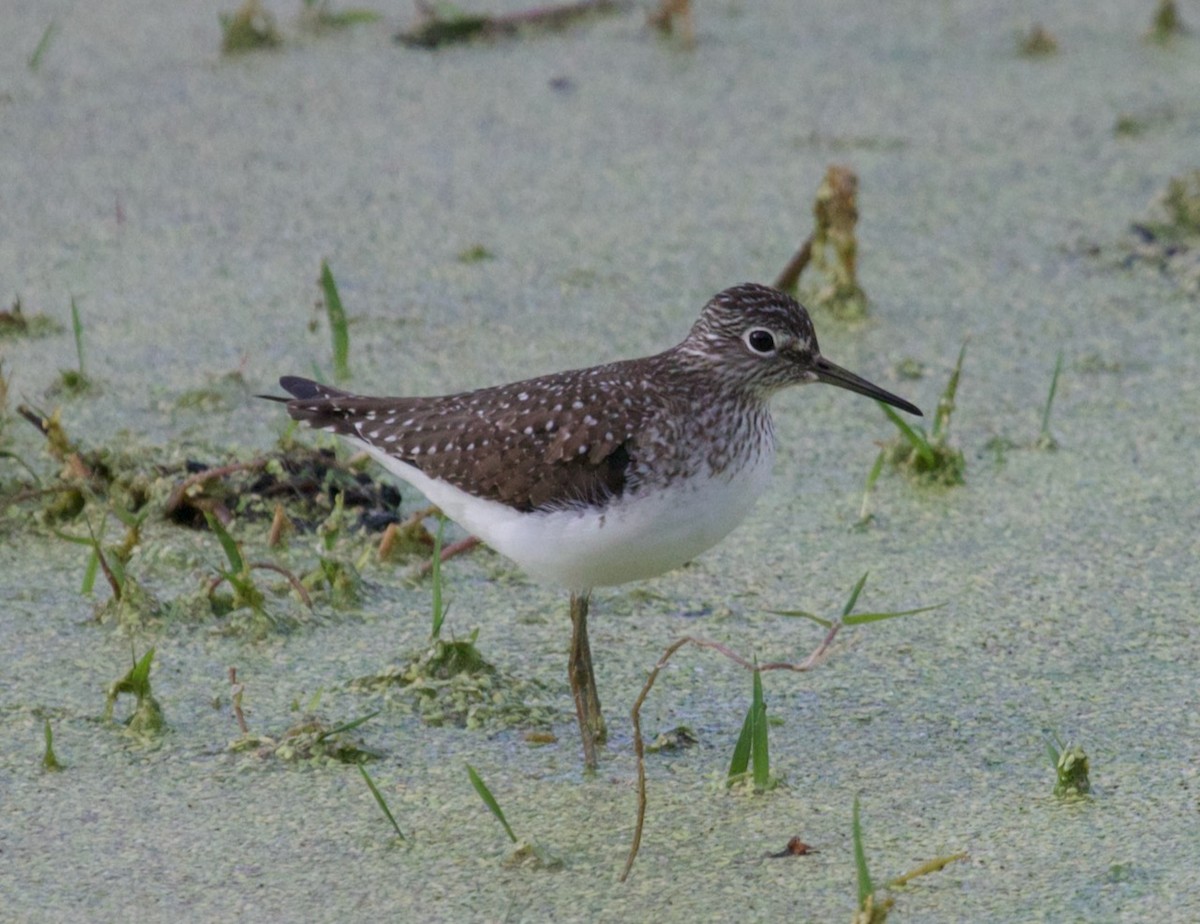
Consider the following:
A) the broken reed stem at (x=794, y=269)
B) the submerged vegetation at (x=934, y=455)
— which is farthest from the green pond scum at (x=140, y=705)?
the broken reed stem at (x=794, y=269)

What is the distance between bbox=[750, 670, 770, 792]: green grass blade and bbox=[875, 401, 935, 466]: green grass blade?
1.05 meters

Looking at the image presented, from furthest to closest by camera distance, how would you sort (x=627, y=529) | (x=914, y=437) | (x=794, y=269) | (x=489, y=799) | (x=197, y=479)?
(x=794, y=269), (x=914, y=437), (x=197, y=479), (x=627, y=529), (x=489, y=799)

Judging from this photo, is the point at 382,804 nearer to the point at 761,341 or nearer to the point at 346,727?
the point at 346,727

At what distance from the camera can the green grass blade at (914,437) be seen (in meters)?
3.78

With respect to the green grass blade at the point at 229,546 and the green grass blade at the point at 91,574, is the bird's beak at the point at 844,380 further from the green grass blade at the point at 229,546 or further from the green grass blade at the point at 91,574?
the green grass blade at the point at 91,574

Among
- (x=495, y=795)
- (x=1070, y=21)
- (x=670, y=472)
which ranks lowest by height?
(x=495, y=795)

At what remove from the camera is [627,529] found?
9.70ft

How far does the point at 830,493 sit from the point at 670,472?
113 cm

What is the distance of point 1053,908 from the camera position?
100 inches

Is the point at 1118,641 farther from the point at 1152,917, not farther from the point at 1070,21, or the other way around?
the point at 1070,21

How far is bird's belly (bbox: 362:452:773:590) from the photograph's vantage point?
9.72 ft

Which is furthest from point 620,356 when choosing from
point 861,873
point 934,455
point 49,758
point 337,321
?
point 861,873

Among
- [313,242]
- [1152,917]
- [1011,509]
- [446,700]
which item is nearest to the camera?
[1152,917]

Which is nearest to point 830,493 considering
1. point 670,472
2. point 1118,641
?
point 1118,641
